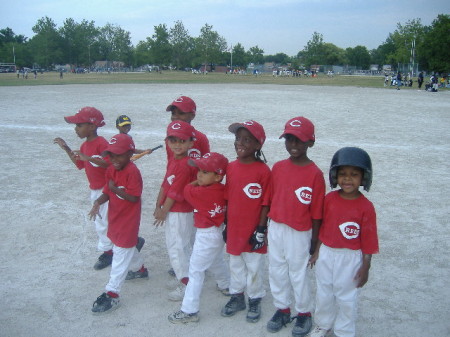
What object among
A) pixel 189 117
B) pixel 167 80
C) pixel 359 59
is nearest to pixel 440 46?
pixel 167 80

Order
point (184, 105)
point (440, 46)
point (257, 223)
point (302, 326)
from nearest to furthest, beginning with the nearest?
point (302, 326) → point (257, 223) → point (184, 105) → point (440, 46)

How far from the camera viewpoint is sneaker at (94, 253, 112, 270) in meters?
3.86

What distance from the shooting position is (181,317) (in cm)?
299

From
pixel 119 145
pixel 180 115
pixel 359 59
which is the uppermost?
pixel 359 59

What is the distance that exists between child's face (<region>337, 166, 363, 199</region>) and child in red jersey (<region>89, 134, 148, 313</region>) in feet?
5.32

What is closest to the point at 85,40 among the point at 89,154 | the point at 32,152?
the point at 32,152

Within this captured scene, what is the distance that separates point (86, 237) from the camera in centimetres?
455

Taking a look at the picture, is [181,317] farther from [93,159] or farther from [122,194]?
→ [93,159]

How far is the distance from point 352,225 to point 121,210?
1.85 metres

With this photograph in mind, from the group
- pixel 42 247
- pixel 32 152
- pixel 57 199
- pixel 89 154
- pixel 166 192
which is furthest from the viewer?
pixel 32 152

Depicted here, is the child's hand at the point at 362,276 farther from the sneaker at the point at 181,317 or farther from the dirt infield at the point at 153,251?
the sneaker at the point at 181,317

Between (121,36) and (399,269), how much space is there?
86699 millimetres

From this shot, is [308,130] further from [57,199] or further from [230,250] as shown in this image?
[57,199]

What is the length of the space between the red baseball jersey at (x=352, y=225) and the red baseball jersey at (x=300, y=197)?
0.41 ft
